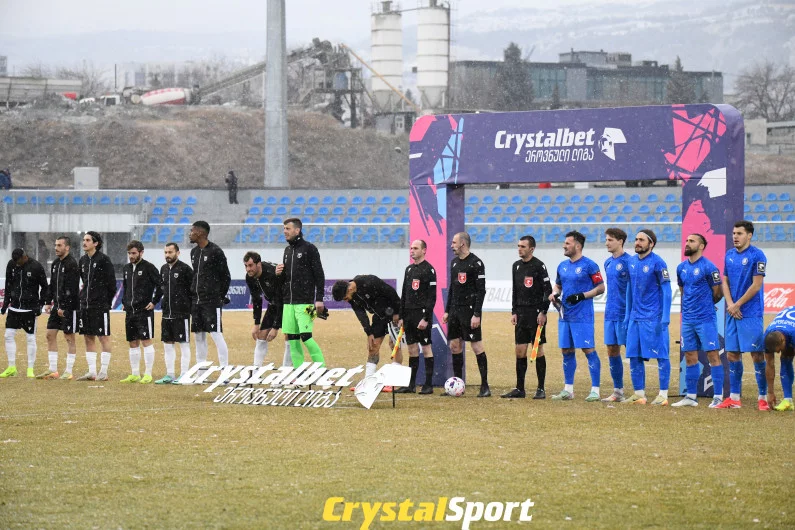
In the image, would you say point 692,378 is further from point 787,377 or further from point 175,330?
point 175,330

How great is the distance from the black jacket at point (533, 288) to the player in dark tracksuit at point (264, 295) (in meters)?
3.37

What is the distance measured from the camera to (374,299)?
48.1 feet

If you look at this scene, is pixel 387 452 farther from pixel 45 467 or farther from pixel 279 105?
pixel 279 105

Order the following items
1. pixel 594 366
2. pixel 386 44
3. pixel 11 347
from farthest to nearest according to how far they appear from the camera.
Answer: pixel 386 44, pixel 11 347, pixel 594 366

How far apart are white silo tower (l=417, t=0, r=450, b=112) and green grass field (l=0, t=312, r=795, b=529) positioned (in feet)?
217

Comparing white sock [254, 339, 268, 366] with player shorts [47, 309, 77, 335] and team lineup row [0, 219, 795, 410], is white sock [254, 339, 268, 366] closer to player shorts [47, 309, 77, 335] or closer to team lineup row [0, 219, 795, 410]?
team lineup row [0, 219, 795, 410]

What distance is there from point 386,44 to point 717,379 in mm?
69719

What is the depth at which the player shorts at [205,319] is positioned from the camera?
625 inches

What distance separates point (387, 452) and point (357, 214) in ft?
111

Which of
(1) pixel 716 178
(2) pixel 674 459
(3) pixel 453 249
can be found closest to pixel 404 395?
(3) pixel 453 249

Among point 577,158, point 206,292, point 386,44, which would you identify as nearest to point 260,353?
point 206,292

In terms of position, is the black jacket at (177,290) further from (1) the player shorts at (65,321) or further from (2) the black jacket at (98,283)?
(1) the player shorts at (65,321)

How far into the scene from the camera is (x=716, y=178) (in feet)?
47.1

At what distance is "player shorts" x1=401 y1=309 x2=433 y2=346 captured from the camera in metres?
14.8
